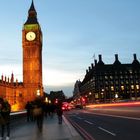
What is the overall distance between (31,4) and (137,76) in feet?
193

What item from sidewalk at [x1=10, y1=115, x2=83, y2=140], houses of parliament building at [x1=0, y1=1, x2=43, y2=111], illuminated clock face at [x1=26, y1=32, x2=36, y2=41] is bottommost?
sidewalk at [x1=10, y1=115, x2=83, y2=140]

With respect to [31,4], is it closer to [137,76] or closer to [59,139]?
[137,76]

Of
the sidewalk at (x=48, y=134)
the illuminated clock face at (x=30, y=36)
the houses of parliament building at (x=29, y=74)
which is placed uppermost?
the illuminated clock face at (x=30, y=36)

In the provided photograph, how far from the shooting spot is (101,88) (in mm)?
178250

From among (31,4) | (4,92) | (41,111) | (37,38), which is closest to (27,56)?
(37,38)

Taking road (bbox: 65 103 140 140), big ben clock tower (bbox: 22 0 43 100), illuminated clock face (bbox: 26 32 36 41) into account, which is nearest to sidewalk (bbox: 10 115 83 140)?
road (bbox: 65 103 140 140)

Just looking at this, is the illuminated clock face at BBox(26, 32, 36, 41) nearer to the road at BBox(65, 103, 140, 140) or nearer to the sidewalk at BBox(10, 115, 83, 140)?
the road at BBox(65, 103, 140, 140)

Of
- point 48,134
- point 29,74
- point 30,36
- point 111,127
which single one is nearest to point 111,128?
point 111,127

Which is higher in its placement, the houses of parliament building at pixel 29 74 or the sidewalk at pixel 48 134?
the houses of parliament building at pixel 29 74

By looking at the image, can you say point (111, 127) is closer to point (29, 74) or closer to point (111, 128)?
point (111, 128)

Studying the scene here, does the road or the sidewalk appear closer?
the road

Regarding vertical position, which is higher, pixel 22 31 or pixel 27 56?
pixel 22 31

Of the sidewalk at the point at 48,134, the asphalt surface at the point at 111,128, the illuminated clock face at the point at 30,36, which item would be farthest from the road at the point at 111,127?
the illuminated clock face at the point at 30,36

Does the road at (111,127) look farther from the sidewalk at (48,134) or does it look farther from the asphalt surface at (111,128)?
the sidewalk at (48,134)
